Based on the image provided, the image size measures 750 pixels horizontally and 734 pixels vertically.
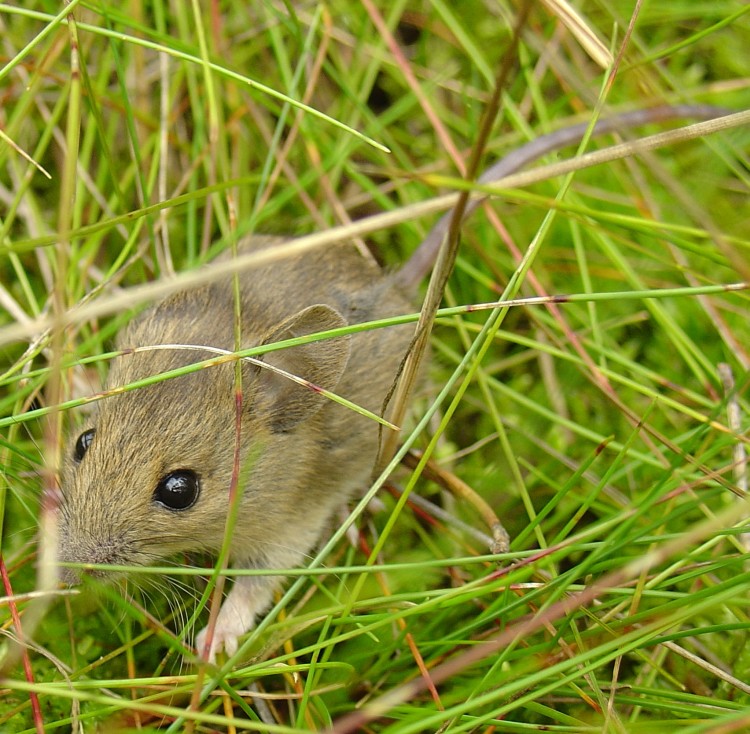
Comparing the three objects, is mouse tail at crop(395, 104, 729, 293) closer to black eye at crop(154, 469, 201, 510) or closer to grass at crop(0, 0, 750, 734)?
grass at crop(0, 0, 750, 734)

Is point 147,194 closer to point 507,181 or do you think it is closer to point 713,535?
point 507,181

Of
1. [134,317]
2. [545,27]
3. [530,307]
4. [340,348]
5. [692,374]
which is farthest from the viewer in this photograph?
[545,27]

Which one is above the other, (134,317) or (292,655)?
(134,317)

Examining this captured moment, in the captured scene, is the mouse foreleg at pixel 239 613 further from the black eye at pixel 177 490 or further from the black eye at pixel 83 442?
the black eye at pixel 83 442

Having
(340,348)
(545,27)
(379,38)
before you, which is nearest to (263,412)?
(340,348)

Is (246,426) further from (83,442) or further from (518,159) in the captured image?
(518,159)

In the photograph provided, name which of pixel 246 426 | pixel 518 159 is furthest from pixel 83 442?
pixel 518 159
